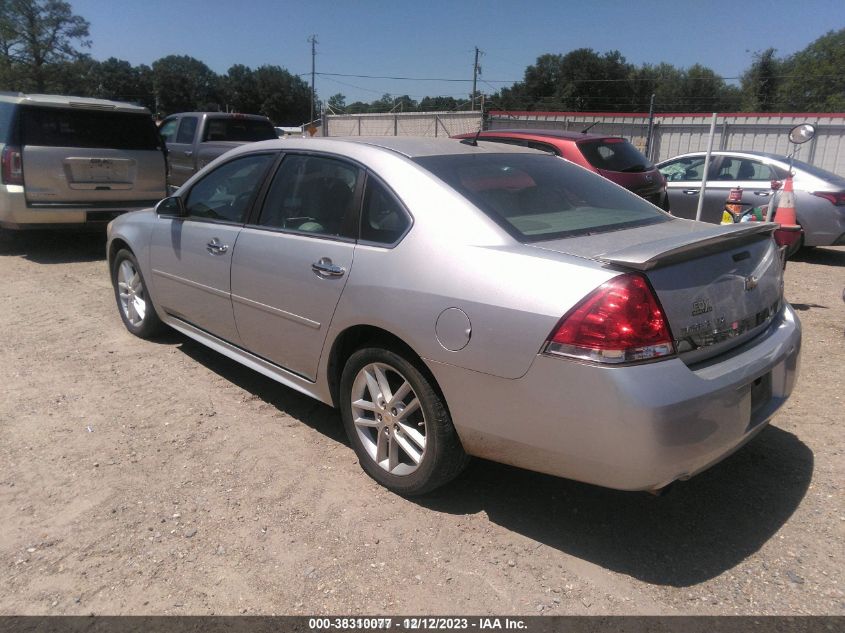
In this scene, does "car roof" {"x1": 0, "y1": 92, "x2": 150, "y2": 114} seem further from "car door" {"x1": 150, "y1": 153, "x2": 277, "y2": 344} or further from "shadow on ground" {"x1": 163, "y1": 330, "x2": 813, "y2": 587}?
"shadow on ground" {"x1": 163, "y1": 330, "x2": 813, "y2": 587}

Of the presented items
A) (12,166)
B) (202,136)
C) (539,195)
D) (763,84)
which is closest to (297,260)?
(539,195)

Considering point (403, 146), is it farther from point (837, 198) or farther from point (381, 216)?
point (837, 198)

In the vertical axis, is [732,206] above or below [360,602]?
above

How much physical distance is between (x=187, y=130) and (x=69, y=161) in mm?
4640

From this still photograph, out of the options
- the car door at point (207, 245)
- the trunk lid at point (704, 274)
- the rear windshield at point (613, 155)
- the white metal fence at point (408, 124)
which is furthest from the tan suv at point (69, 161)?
the white metal fence at point (408, 124)

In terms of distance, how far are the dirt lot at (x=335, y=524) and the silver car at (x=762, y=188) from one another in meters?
5.48

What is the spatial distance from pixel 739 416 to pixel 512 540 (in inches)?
41.5

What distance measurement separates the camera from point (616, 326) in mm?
2299

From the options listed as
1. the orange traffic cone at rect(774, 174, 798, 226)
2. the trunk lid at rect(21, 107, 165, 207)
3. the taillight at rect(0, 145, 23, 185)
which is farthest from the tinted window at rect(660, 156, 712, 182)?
the taillight at rect(0, 145, 23, 185)

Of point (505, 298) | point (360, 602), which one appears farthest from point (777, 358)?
point (360, 602)

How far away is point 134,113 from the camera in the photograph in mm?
8555

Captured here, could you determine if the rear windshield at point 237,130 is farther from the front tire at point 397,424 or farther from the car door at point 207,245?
the front tire at point 397,424

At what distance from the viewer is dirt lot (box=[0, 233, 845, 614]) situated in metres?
2.48

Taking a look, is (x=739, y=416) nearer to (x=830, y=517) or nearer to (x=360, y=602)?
(x=830, y=517)
